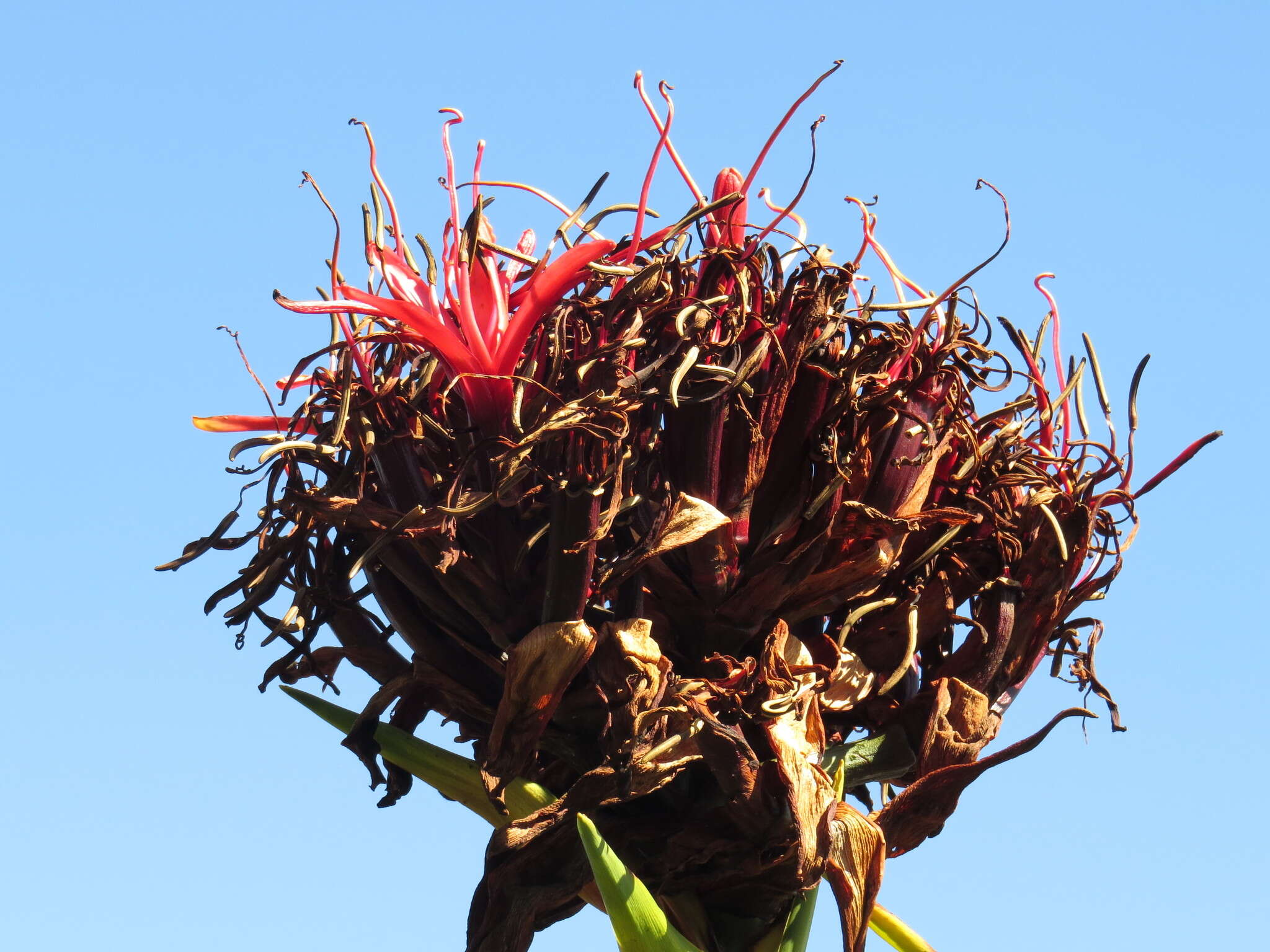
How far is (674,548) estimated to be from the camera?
8.52ft

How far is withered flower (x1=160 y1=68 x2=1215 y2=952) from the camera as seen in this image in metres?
2.57

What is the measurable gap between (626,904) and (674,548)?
54 centimetres

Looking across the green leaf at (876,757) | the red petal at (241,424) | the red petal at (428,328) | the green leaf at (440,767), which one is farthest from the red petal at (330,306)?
the green leaf at (876,757)

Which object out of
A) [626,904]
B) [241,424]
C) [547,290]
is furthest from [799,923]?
[241,424]

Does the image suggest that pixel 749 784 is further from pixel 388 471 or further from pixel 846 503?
pixel 388 471

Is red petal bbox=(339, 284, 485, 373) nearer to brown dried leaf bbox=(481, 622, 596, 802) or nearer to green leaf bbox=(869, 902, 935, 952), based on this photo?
brown dried leaf bbox=(481, 622, 596, 802)

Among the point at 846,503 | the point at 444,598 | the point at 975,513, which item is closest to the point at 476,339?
the point at 444,598

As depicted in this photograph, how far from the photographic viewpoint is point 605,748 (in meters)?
2.57

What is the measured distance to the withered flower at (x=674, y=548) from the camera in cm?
257

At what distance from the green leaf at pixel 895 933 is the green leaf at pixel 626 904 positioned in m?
0.56

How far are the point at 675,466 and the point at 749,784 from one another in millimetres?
511

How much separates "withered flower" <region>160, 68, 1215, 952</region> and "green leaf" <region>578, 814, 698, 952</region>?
92 mm

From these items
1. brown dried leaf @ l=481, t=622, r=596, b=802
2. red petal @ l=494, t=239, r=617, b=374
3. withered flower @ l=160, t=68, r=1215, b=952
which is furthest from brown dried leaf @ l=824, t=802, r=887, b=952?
red petal @ l=494, t=239, r=617, b=374

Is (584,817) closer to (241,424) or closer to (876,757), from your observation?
(876,757)
